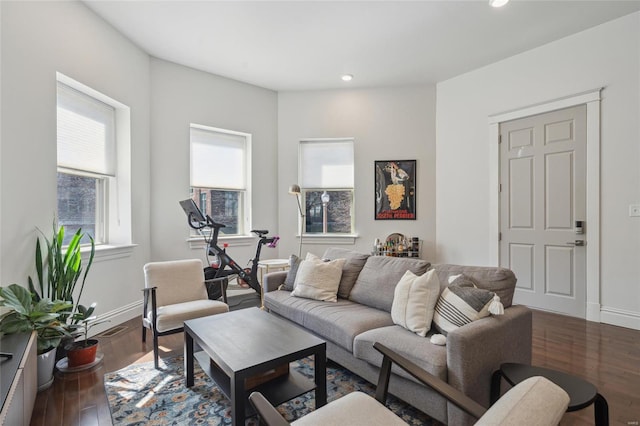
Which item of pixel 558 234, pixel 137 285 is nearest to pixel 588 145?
pixel 558 234

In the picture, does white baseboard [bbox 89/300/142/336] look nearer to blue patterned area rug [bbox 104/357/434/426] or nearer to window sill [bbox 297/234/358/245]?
blue patterned area rug [bbox 104/357/434/426]

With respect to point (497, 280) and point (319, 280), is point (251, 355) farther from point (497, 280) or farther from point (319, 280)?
point (497, 280)

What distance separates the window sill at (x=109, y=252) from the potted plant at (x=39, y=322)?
2.88 ft

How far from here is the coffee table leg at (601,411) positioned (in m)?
1.37

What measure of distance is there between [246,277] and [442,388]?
336cm

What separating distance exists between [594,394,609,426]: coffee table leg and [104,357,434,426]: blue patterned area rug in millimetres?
777

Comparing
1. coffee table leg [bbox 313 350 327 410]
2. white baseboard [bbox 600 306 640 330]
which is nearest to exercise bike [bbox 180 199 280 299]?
coffee table leg [bbox 313 350 327 410]

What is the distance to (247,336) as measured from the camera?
2.04m

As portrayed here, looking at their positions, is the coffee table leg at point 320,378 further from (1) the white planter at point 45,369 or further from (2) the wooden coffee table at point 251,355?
(1) the white planter at point 45,369

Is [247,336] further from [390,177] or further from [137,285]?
[390,177]

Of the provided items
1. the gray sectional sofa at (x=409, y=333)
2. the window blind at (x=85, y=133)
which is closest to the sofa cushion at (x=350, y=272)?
the gray sectional sofa at (x=409, y=333)

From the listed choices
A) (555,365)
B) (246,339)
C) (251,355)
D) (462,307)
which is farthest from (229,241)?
(555,365)

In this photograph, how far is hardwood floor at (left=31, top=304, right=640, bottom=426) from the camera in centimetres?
192

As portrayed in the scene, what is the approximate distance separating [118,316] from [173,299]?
1.01 metres
